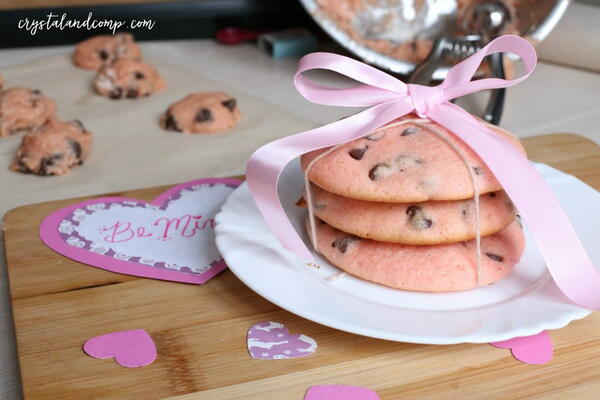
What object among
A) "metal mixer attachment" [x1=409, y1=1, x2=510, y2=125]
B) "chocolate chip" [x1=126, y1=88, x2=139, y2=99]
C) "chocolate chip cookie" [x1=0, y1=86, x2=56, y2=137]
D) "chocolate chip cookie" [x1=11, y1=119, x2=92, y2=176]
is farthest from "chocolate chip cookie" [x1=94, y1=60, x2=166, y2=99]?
"metal mixer attachment" [x1=409, y1=1, x2=510, y2=125]

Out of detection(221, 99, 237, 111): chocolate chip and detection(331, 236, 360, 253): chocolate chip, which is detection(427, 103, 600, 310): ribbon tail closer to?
detection(331, 236, 360, 253): chocolate chip

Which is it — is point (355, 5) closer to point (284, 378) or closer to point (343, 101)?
point (343, 101)

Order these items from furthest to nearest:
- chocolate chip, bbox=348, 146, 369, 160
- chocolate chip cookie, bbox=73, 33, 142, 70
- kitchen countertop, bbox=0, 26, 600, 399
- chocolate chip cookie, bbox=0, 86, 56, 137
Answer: chocolate chip cookie, bbox=73, 33, 142, 70, kitchen countertop, bbox=0, 26, 600, 399, chocolate chip cookie, bbox=0, 86, 56, 137, chocolate chip, bbox=348, 146, 369, 160

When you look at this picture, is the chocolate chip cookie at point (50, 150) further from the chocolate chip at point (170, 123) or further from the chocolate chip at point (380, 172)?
the chocolate chip at point (380, 172)

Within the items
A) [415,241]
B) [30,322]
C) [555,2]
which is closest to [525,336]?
[415,241]

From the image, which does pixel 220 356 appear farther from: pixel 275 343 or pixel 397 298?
pixel 397 298

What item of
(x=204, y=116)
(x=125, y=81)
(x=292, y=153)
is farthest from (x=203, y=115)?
(x=292, y=153)
